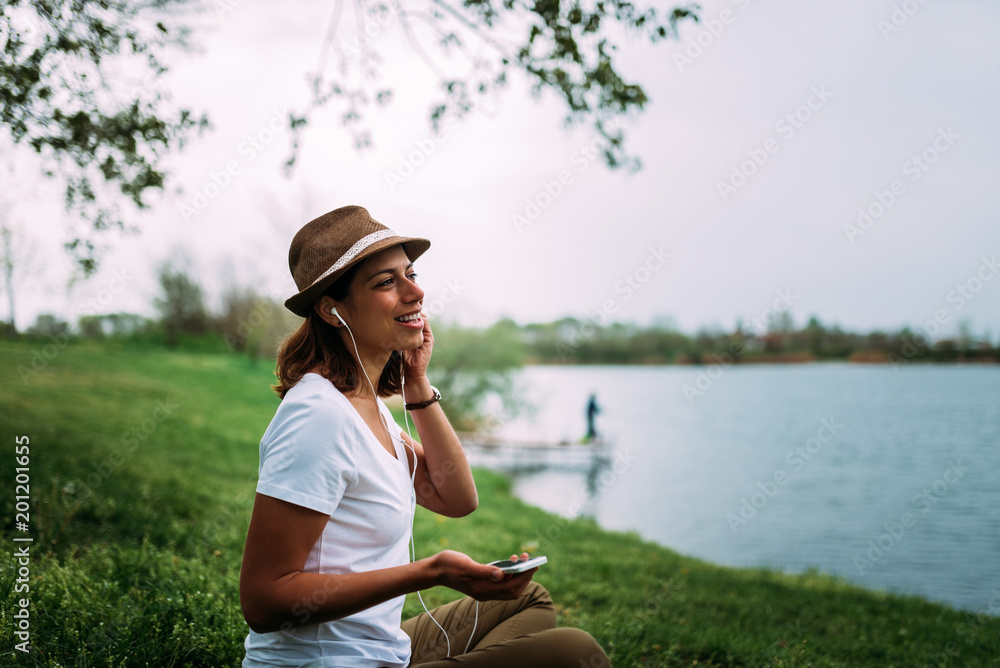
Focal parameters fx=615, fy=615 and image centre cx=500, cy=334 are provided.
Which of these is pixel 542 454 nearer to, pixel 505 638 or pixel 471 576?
pixel 505 638

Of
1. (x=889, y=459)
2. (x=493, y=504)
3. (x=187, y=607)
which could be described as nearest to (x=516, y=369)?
(x=889, y=459)

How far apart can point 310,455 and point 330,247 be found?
71 cm

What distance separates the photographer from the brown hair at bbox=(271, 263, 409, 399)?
1.97m

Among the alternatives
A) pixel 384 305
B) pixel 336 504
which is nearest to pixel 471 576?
pixel 336 504

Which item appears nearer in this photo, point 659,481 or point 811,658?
point 811,658

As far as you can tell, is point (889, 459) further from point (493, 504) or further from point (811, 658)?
point (811, 658)

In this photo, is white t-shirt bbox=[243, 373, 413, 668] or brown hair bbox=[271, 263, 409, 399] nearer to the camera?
white t-shirt bbox=[243, 373, 413, 668]

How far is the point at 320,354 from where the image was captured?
2.01 m

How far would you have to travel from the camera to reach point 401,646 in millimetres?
1864

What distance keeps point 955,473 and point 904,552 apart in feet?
38.3
